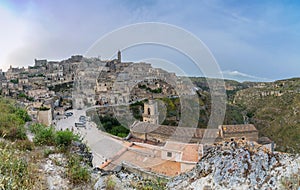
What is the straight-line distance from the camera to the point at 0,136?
4.17 metres

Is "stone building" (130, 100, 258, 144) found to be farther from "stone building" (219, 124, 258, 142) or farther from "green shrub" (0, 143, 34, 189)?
"green shrub" (0, 143, 34, 189)

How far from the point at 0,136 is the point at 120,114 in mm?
12852

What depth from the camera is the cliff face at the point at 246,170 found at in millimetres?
2162

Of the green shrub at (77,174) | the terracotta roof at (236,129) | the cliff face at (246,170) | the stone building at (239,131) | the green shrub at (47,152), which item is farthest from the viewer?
the terracotta roof at (236,129)

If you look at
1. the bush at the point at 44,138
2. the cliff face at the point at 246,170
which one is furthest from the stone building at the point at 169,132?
the cliff face at the point at 246,170

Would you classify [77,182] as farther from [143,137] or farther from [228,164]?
[143,137]

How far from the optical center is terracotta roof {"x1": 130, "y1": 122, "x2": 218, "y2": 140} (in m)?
14.3

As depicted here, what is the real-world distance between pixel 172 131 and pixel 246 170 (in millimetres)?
13069

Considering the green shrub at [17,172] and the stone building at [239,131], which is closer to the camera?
the green shrub at [17,172]

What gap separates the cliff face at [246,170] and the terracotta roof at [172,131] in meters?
11.4

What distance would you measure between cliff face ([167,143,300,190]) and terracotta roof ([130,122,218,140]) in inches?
449

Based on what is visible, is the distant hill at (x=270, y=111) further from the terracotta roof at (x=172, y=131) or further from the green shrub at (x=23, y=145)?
the green shrub at (x=23, y=145)

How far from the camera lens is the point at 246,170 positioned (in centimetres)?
229

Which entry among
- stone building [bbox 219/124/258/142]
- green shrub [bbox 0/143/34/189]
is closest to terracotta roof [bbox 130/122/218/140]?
stone building [bbox 219/124/258/142]
